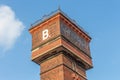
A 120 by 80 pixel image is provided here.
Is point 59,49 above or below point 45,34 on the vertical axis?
below

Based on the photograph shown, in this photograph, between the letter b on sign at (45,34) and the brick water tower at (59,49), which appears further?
the letter b on sign at (45,34)

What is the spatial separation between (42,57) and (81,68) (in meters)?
5.01

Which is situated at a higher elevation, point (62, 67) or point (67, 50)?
point (67, 50)

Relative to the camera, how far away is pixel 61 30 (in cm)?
3259

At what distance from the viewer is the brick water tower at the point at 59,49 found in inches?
1251

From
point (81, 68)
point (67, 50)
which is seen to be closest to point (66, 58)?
point (67, 50)

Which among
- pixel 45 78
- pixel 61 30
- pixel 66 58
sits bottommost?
pixel 45 78

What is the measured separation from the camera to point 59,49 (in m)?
31.8

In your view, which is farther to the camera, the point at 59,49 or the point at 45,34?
the point at 45,34

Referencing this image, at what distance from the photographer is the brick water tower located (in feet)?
104

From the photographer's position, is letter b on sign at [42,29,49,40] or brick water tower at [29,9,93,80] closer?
brick water tower at [29,9,93,80]

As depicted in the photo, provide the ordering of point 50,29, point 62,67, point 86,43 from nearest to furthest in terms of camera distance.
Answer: point 62,67
point 50,29
point 86,43

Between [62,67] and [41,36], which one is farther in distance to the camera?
[41,36]

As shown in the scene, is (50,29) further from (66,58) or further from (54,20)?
(66,58)
